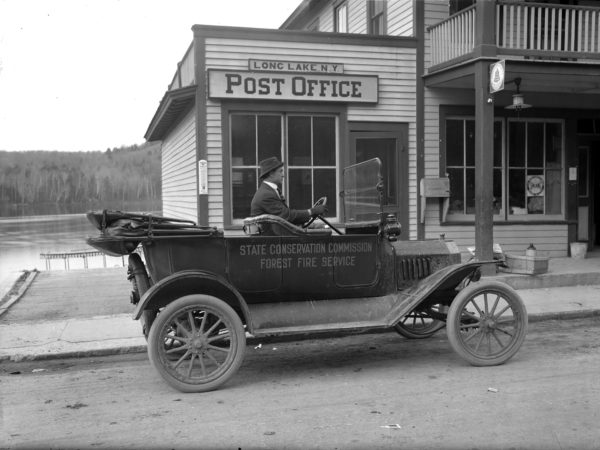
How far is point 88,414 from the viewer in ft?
14.1

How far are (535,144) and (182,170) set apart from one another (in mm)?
6976

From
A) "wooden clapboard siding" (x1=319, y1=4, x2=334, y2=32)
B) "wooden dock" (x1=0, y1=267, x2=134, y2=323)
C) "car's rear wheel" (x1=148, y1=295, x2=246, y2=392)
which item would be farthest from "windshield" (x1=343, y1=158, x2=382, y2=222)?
"wooden clapboard siding" (x1=319, y1=4, x2=334, y2=32)

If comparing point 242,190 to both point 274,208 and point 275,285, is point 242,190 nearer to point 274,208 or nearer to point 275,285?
point 274,208

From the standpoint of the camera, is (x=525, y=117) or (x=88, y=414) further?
(x=525, y=117)

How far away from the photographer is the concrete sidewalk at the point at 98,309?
20.6 feet

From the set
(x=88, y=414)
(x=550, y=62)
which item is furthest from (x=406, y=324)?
(x=550, y=62)

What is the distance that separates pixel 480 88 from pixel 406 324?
14.5ft

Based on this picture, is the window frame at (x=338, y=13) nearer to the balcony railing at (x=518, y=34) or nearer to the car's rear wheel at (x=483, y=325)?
the balcony railing at (x=518, y=34)

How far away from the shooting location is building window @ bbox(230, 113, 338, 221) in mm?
9992

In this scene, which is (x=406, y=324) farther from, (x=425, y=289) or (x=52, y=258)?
(x=52, y=258)

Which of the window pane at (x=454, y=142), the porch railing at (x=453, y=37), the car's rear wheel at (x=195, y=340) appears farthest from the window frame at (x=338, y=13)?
the car's rear wheel at (x=195, y=340)

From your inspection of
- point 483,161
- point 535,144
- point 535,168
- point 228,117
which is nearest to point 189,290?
point 228,117

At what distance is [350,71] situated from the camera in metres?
10.4

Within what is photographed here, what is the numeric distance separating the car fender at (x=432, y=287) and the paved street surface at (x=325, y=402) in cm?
56
